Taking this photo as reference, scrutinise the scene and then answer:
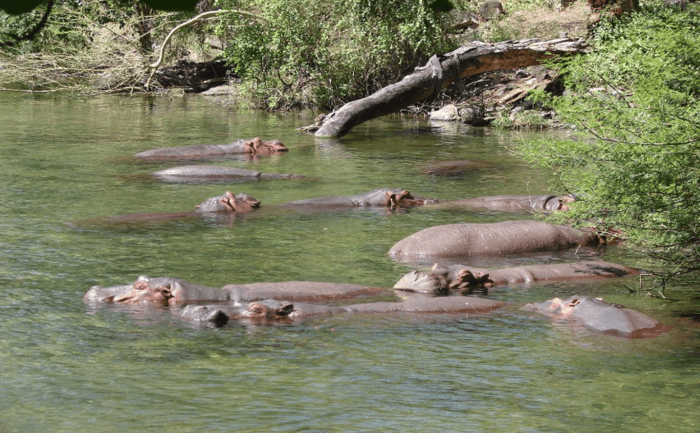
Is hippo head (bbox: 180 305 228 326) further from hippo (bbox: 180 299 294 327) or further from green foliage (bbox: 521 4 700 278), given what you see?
green foliage (bbox: 521 4 700 278)

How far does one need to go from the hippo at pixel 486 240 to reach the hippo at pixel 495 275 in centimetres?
93

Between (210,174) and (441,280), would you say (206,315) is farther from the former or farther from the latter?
(210,174)

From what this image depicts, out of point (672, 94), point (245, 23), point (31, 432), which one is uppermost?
point (245, 23)

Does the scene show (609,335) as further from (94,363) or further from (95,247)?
(95,247)

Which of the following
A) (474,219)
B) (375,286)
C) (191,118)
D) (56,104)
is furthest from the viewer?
(56,104)

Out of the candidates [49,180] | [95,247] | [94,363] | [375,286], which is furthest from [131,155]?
[94,363]

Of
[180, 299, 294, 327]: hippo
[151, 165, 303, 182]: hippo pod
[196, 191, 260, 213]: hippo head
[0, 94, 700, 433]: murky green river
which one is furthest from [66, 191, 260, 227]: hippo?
[180, 299, 294, 327]: hippo

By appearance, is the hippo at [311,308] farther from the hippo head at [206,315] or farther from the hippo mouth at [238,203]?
the hippo mouth at [238,203]

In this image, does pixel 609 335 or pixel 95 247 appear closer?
pixel 609 335

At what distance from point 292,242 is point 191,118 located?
16.4 metres

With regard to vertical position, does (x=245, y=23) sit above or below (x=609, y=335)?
above

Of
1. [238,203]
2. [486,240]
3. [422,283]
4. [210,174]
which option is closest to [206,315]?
[422,283]

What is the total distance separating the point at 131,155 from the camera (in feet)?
64.9

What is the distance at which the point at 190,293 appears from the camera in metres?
9.26
